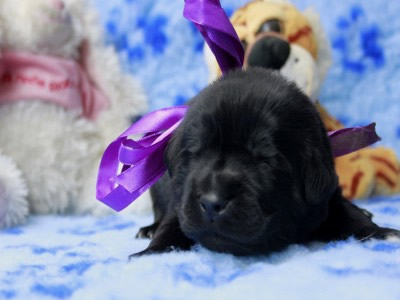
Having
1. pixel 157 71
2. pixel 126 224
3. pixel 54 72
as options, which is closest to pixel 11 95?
pixel 54 72

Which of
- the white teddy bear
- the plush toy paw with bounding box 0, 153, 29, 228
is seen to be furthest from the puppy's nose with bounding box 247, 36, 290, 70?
the plush toy paw with bounding box 0, 153, 29, 228

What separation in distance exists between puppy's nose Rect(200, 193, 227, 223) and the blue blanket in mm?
135

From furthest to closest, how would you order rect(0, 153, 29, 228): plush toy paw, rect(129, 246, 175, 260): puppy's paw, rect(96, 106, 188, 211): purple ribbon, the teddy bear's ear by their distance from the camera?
the teddy bear's ear < rect(0, 153, 29, 228): plush toy paw < rect(96, 106, 188, 211): purple ribbon < rect(129, 246, 175, 260): puppy's paw

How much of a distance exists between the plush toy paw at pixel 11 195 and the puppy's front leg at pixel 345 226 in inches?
47.4

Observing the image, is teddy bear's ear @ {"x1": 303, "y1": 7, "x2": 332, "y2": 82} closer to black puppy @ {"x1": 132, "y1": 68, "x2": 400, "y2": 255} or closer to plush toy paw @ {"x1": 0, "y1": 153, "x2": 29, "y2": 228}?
black puppy @ {"x1": 132, "y1": 68, "x2": 400, "y2": 255}

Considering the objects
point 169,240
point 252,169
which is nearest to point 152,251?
point 169,240

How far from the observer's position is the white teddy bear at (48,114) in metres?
2.42

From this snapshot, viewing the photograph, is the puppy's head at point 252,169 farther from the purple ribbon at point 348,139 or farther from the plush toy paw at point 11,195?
the plush toy paw at point 11,195

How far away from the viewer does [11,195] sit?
218cm

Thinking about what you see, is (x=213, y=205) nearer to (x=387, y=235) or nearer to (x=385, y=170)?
(x=387, y=235)

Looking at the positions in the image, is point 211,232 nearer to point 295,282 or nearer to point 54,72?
point 295,282

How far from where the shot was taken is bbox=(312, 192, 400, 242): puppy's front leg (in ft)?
5.12

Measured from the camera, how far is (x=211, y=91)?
4.90ft

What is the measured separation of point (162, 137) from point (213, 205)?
1.35ft
